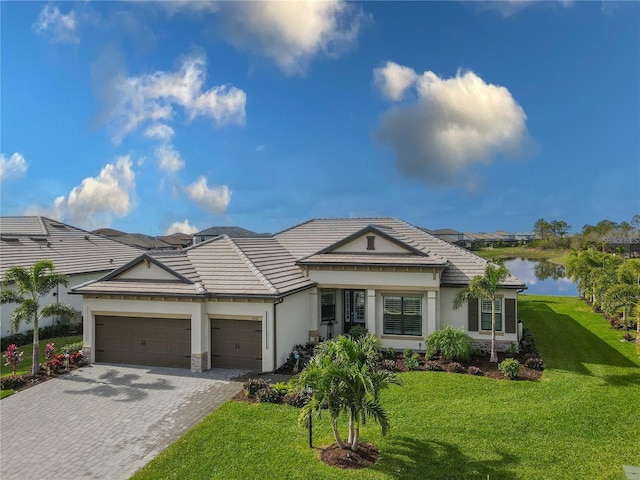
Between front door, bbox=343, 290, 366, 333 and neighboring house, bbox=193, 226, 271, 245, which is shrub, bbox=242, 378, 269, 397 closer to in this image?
front door, bbox=343, 290, 366, 333

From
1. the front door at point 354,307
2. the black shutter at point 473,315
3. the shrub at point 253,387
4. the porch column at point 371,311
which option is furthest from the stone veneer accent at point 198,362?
the black shutter at point 473,315

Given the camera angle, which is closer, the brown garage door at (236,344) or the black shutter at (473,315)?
the brown garage door at (236,344)

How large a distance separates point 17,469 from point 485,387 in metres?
13.3

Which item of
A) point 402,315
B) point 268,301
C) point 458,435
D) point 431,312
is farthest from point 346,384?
point 402,315

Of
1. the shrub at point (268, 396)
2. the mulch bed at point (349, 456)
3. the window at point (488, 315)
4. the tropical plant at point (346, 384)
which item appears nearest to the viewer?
the tropical plant at point (346, 384)

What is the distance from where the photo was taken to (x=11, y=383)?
14656 millimetres

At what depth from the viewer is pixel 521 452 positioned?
386 inches

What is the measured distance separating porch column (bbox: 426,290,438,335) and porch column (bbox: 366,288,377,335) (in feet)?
7.90

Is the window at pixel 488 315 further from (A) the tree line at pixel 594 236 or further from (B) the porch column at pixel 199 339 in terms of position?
(A) the tree line at pixel 594 236

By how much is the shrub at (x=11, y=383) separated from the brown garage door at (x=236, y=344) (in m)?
6.59

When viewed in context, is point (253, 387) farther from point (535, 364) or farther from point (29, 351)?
point (29, 351)

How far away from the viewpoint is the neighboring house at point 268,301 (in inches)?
643

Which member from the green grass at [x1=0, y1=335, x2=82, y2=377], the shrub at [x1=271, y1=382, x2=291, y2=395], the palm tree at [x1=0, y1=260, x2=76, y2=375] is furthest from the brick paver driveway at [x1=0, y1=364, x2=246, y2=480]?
the green grass at [x1=0, y1=335, x2=82, y2=377]

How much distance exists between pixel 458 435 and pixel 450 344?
21.8 feet
